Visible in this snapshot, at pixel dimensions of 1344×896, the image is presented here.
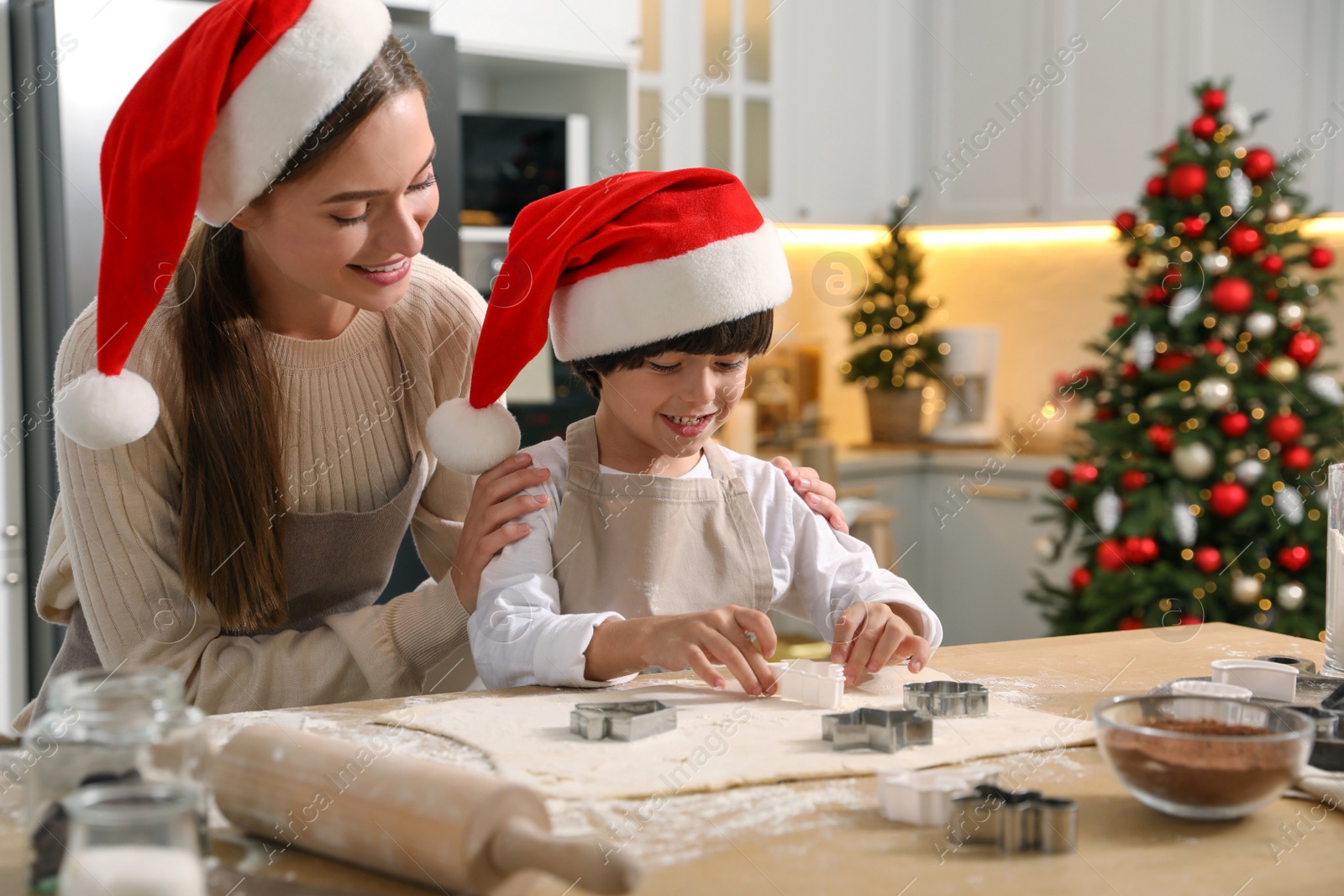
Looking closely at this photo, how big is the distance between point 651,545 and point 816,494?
218mm

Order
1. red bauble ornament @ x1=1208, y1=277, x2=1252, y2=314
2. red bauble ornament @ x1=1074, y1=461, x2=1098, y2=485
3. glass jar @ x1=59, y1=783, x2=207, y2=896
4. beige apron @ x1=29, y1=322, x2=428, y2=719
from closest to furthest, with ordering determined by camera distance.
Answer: glass jar @ x1=59, y1=783, x2=207, y2=896 → beige apron @ x1=29, y1=322, x2=428, y2=719 → red bauble ornament @ x1=1208, y1=277, x2=1252, y2=314 → red bauble ornament @ x1=1074, y1=461, x2=1098, y2=485

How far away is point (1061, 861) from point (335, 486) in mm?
892

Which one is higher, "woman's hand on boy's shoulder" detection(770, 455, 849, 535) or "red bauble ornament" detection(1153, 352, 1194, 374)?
"red bauble ornament" detection(1153, 352, 1194, 374)

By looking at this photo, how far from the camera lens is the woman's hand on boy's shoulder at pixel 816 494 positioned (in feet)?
4.56

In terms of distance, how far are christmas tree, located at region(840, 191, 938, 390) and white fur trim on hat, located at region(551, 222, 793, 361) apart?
2699mm

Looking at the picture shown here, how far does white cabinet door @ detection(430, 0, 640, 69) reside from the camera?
9.06 feet

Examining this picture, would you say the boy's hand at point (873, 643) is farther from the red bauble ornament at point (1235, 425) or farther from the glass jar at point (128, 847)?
the red bauble ornament at point (1235, 425)

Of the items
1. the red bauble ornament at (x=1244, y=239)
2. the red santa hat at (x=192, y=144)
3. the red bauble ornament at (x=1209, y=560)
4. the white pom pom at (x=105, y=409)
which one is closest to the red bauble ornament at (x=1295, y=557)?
the red bauble ornament at (x=1209, y=560)

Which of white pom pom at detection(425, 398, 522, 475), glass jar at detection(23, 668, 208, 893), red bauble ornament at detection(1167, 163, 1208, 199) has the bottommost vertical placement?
glass jar at detection(23, 668, 208, 893)

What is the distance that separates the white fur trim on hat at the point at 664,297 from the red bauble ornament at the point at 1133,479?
73.2 inches

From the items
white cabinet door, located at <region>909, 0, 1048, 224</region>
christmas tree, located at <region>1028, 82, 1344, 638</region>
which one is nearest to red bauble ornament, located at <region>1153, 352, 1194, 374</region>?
christmas tree, located at <region>1028, 82, 1344, 638</region>

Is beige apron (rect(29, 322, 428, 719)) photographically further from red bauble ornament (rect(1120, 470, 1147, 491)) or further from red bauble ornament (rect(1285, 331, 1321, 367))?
red bauble ornament (rect(1285, 331, 1321, 367))

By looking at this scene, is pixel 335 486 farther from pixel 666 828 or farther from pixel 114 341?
pixel 666 828

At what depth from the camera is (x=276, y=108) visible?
113 centimetres
